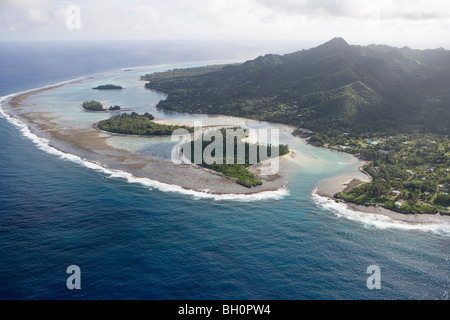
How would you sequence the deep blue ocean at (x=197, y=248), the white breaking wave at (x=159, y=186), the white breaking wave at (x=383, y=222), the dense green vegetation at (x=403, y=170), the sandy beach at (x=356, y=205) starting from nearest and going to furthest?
the deep blue ocean at (x=197, y=248) < the white breaking wave at (x=383, y=222) < the sandy beach at (x=356, y=205) < the dense green vegetation at (x=403, y=170) < the white breaking wave at (x=159, y=186)

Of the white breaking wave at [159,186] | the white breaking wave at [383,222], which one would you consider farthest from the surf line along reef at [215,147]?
the white breaking wave at [383,222]

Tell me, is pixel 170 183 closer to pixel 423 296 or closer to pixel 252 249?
pixel 252 249

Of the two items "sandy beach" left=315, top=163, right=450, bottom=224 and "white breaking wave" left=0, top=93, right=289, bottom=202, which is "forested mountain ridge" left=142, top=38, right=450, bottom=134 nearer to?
"sandy beach" left=315, top=163, right=450, bottom=224

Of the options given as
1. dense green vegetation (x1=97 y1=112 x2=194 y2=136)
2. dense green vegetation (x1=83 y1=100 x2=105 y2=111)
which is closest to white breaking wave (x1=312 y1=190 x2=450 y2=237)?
dense green vegetation (x1=97 y1=112 x2=194 y2=136)

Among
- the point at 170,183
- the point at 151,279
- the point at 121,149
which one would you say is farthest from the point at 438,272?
the point at 121,149

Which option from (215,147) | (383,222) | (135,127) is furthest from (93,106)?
(383,222)

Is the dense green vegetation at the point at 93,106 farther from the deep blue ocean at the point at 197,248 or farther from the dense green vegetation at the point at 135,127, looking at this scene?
the deep blue ocean at the point at 197,248
